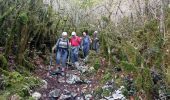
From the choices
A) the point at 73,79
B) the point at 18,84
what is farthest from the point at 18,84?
the point at 73,79

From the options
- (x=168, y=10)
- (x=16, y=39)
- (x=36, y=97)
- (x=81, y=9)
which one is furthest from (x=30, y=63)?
(x=81, y=9)

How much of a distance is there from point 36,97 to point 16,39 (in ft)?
11.0

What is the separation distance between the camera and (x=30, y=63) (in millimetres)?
13609

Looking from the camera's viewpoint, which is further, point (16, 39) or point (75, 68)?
point (75, 68)

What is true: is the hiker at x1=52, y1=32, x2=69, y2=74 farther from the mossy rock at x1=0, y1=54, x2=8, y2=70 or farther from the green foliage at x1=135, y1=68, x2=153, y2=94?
the green foliage at x1=135, y1=68, x2=153, y2=94

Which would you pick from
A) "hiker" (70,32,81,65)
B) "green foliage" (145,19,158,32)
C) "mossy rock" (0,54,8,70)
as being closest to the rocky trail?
"mossy rock" (0,54,8,70)

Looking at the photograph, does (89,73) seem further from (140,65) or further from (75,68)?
(140,65)

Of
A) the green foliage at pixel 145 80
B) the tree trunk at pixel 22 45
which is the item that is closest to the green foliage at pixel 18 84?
the tree trunk at pixel 22 45

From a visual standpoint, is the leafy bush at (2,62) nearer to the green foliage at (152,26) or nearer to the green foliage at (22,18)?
the green foliage at (22,18)

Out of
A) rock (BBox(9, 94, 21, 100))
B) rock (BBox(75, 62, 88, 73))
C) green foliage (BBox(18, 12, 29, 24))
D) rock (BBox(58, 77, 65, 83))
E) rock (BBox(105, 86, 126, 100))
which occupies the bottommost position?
rock (BBox(58, 77, 65, 83))

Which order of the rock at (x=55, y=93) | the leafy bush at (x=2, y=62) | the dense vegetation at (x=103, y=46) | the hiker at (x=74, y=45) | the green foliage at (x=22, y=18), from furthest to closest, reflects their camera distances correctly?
1. the hiker at (x=74, y=45)
2. the green foliage at (x=22, y=18)
3. the leafy bush at (x=2, y=62)
4. the rock at (x=55, y=93)
5. the dense vegetation at (x=103, y=46)

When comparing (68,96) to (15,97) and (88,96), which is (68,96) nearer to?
(88,96)

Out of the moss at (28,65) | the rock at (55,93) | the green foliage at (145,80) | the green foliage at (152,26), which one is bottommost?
the rock at (55,93)

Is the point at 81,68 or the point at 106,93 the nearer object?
the point at 106,93
